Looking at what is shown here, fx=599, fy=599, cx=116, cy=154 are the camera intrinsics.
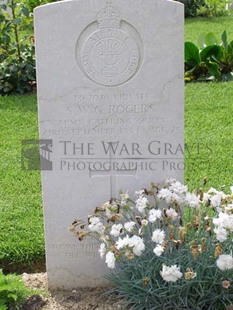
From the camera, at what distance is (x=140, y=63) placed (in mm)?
3207

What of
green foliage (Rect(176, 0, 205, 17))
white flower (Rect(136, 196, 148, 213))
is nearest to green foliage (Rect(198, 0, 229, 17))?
green foliage (Rect(176, 0, 205, 17))

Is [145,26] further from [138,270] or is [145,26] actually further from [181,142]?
[138,270]

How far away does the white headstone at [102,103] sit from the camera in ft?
10.3

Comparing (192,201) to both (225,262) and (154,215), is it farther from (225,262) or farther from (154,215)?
(225,262)

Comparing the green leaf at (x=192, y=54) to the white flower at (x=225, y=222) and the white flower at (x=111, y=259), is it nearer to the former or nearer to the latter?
the white flower at (x=225, y=222)

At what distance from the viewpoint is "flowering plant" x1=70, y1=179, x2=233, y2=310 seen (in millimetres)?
2965

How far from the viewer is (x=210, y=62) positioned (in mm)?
7660

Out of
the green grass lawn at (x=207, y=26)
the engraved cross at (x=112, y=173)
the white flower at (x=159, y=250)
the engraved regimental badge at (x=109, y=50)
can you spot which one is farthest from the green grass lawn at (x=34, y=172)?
the green grass lawn at (x=207, y=26)

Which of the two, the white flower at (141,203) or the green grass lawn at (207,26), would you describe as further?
the green grass lawn at (207,26)

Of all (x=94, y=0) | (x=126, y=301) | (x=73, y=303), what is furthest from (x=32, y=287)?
(x=94, y=0)

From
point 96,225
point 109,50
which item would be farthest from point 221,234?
point 109,50

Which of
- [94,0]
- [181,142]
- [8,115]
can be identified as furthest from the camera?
[8,115]

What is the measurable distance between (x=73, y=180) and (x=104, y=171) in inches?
7.2

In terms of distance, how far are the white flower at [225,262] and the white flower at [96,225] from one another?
642mm
